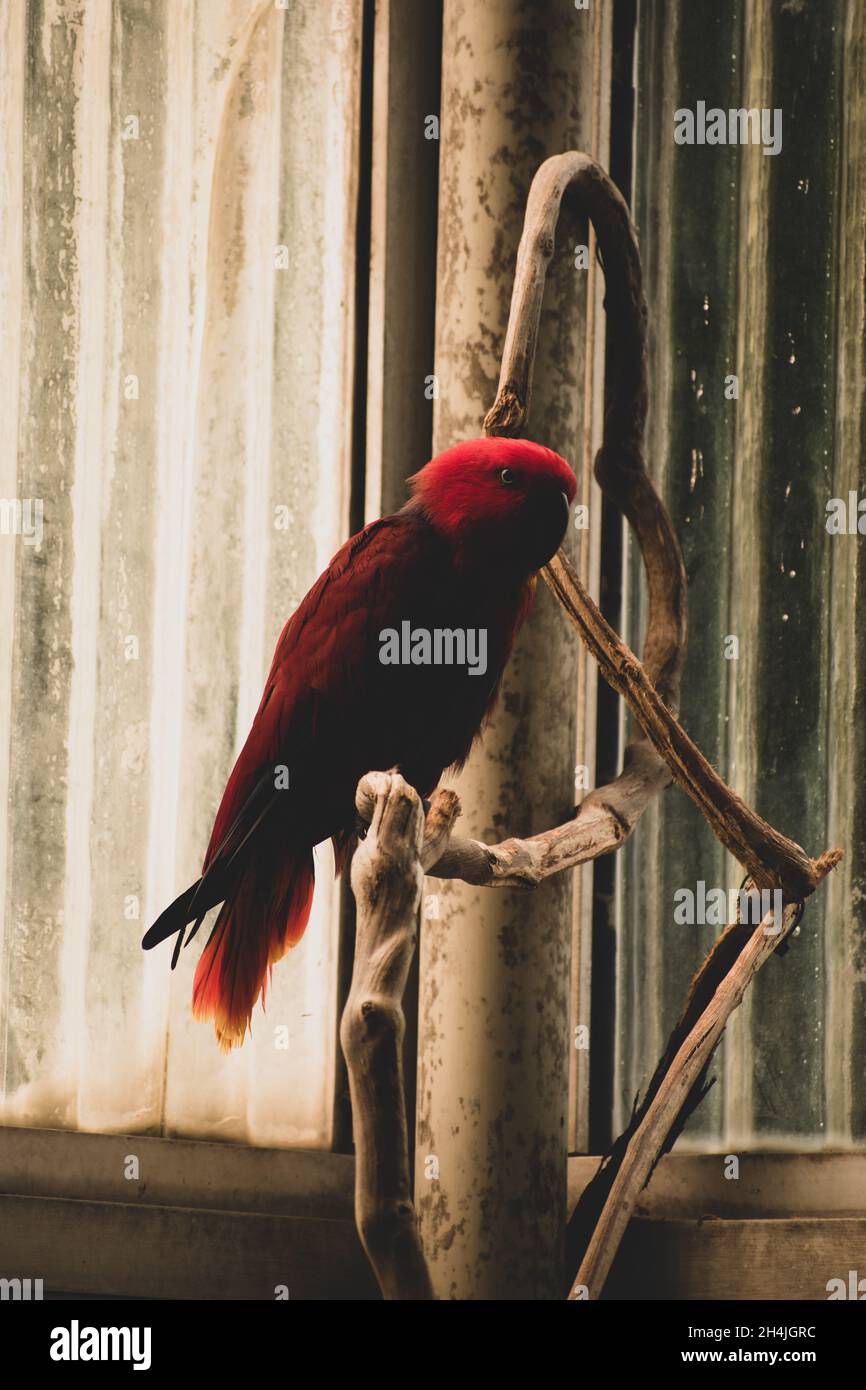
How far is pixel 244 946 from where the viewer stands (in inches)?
58.2

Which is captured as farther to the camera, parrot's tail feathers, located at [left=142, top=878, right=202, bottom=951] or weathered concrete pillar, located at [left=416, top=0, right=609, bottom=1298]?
weathered concrete pillar, located at [left=416, top=0, right=609, bottom=1298]

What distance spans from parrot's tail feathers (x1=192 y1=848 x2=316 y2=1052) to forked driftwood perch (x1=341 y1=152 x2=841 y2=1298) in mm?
254

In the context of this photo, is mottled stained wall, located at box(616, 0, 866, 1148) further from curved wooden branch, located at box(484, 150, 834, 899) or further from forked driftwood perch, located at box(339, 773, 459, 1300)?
forked driftwood perch, located at box(339, 773, 459, 1300)

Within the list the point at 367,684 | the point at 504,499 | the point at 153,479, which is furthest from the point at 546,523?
the point at 153,479

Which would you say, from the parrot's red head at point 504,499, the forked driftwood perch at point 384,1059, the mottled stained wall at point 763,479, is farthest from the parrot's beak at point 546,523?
the mottled stained wall at point 763,479

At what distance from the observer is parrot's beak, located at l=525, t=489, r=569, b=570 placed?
1312 mm

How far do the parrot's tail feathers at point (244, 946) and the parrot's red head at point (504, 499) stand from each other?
389 mm

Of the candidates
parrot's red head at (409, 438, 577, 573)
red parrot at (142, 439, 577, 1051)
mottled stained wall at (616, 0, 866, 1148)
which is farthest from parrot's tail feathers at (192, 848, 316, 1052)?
mottled stained wall at (616, 0, 866, 1148)

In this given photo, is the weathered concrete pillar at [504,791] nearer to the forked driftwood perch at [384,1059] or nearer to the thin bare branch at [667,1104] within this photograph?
the thin bare branch at [667,1104]
